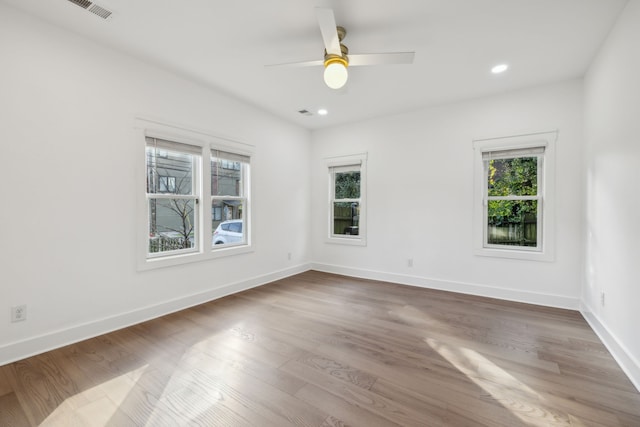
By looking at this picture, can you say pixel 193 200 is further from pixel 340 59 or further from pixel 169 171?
pixel 340 59

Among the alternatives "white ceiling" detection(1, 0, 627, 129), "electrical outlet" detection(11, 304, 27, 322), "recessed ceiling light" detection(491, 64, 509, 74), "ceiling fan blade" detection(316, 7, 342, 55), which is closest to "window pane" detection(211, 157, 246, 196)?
"white ceiling" detection(1, 0, 627, 129)

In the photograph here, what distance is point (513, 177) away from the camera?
3.84 m

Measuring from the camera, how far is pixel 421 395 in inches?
72.2

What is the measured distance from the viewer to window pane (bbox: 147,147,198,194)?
3141 millimetres

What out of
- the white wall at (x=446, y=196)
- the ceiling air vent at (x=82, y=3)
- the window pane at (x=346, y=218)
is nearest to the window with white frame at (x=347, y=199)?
the window pane at (x=346, y=218)

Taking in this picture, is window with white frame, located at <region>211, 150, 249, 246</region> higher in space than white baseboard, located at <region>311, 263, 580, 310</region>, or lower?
higher

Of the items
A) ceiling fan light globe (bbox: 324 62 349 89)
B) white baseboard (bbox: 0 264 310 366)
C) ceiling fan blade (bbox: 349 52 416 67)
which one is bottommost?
white baseboard (bbox: 0 264 310 366)

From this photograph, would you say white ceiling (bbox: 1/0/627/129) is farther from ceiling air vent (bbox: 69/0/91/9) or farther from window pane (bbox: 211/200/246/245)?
window pane (bbox: 211/200/246/245)

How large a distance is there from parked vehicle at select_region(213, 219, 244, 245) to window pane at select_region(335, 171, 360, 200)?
2.02m

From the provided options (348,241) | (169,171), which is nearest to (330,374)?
(169,171)

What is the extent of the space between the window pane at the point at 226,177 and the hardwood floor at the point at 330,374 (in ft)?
5.50

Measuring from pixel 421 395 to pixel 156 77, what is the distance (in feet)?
12.9

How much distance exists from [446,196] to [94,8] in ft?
14.5

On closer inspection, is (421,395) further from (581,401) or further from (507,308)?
(507,308)
